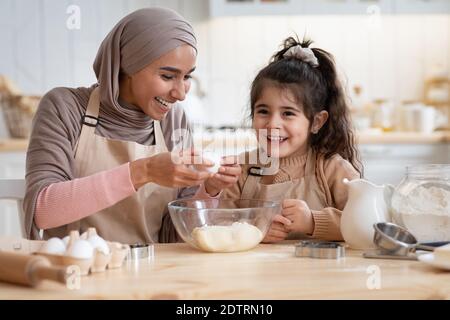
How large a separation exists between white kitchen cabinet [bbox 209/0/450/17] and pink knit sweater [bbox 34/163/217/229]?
8.06ft

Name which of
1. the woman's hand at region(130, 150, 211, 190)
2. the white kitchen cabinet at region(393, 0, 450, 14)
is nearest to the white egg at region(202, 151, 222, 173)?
the woman's hand at region(130, 150, 211, 190)

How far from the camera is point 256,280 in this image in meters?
1.08

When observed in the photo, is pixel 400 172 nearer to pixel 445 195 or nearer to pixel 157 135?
pixel 157 135

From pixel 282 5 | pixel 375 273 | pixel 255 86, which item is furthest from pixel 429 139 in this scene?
pixel 375 273

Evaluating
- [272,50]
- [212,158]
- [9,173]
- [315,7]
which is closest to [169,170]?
[212,158]

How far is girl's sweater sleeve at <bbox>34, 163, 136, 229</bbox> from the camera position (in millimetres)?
1513

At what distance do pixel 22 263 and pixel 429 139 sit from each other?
9.62 feet

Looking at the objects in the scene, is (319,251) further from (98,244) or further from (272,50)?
(272,50)

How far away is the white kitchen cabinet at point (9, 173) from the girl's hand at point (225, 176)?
1.97 meters

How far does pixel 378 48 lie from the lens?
4176 millimetres

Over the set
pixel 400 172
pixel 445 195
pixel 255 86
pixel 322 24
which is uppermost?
pixel 322 24

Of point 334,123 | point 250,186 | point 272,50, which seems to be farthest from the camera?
point 272,50

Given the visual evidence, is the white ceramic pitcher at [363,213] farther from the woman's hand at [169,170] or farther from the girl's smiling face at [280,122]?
the girl's smiling face at [280,122]

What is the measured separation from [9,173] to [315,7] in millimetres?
1913
